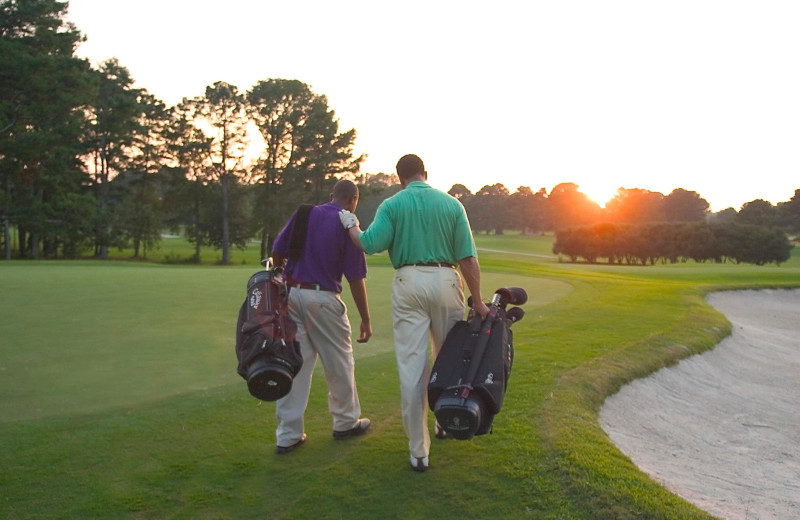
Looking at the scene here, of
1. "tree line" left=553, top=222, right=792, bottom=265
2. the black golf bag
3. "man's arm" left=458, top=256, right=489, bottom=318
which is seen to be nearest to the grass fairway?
the black golf bag

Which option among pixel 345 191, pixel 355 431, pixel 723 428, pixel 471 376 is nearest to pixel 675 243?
pixel 723 428

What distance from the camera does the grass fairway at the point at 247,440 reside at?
4109 mm

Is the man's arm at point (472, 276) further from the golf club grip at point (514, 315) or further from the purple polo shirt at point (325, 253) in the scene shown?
the purple polo shirt at point (325, 253)

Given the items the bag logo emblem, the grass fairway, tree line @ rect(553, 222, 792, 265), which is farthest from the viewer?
tree line @ rect(553, 222, 792, 265)

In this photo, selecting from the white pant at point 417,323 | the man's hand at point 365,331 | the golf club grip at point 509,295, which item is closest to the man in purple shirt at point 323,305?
the man's hand at point 365,331

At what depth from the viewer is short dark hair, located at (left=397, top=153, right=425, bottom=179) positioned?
4.94 m

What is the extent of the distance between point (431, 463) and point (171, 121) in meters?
60.7

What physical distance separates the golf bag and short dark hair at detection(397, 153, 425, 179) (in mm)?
→ 1131

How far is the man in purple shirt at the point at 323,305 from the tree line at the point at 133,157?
42.2m

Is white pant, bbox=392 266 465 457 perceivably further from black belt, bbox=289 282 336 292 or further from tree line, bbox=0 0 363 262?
tree line, bbox=0 0 363 262

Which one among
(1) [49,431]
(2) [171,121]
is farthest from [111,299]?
(2) [171,121]

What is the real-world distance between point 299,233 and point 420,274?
1071 millimetres

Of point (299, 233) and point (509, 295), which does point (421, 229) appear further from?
point (299, 233)

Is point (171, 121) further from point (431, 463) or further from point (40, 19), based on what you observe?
point (431, 463)
